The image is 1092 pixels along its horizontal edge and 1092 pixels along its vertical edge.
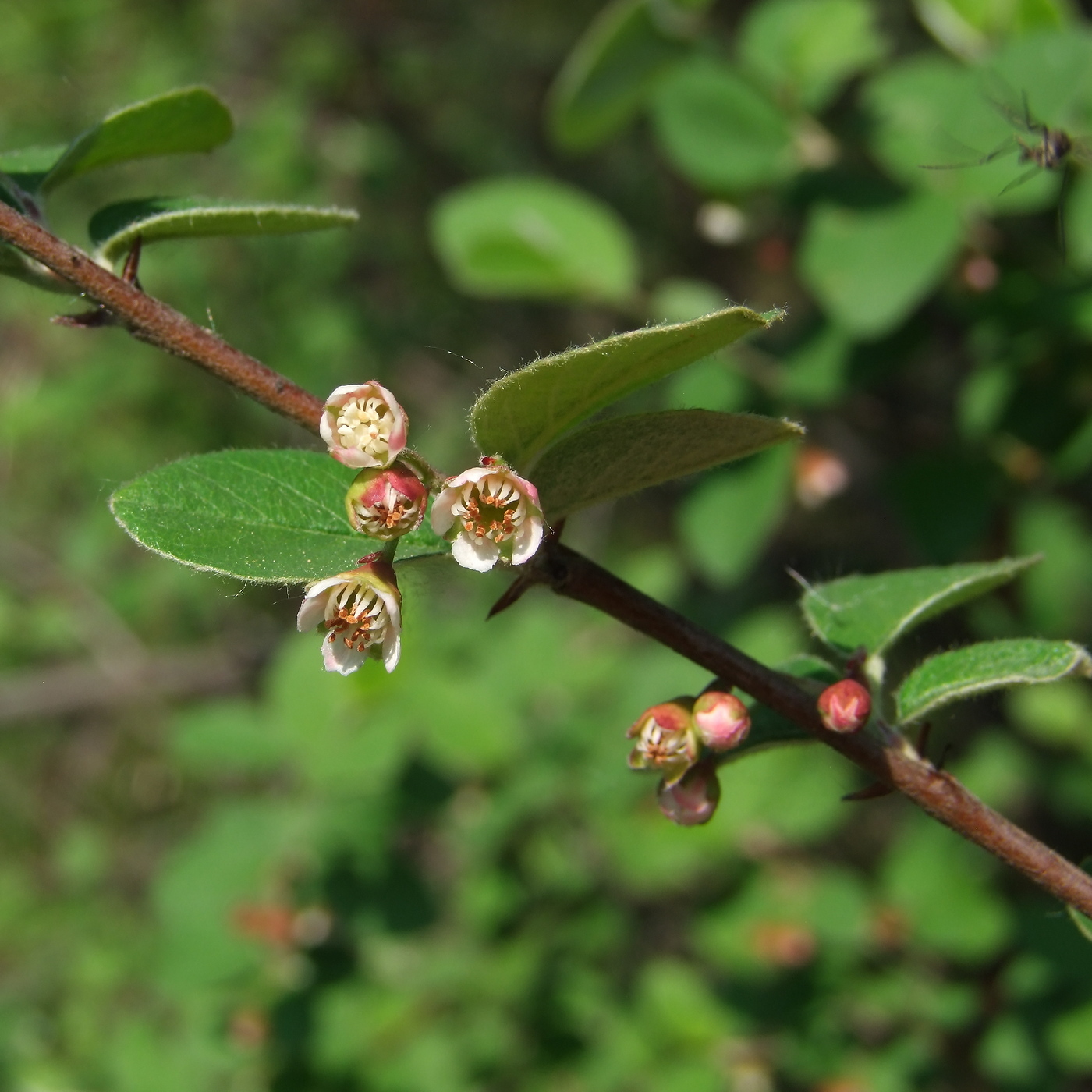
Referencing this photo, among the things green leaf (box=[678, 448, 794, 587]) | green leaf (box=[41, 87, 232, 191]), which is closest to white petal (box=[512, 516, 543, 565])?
green leaf (box=[41, 87, 232, 191])

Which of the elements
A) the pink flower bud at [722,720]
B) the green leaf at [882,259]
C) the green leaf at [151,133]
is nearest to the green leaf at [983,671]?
the pink flower bud at [722,720]

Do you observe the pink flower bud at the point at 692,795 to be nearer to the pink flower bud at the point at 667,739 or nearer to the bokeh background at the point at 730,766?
the pink flower bud at the point at 667,739

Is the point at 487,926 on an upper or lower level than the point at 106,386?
upper

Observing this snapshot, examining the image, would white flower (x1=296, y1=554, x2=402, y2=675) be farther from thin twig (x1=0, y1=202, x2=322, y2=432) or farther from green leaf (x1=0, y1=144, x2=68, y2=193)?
green leaf (x1=0, y1=144, x2=68, y2=193)

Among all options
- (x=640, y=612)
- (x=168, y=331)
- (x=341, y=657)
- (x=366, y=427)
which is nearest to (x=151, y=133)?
(x=168, y=331)

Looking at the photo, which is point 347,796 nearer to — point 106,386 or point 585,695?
point 585,695

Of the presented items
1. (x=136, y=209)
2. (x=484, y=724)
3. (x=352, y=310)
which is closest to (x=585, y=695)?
(x=484, y=724)

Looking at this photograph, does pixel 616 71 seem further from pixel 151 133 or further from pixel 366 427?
pixel 366 427
